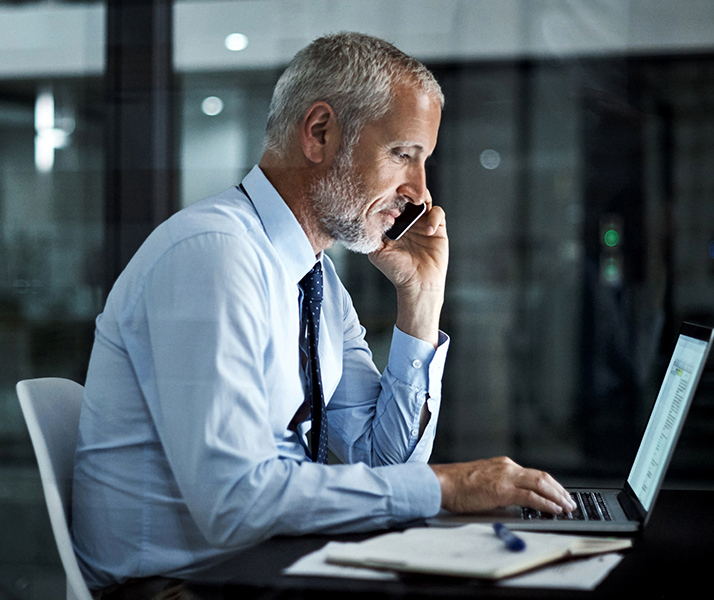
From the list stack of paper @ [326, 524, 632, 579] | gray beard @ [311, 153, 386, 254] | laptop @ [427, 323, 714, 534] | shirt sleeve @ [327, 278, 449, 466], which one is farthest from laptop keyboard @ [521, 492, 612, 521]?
gray beard @ [311, 153, 386, 254]

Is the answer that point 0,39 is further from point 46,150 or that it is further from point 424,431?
point 424,431

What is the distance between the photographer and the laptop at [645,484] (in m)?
0.90

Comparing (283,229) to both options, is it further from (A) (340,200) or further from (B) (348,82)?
(B) (348,82)

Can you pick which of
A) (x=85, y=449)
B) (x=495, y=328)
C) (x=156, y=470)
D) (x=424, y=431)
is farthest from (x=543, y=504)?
(x=495, y=328)

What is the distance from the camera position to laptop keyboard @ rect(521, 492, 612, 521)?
0.94 m

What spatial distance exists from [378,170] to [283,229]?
0.23 meters

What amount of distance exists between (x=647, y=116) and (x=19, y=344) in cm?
236

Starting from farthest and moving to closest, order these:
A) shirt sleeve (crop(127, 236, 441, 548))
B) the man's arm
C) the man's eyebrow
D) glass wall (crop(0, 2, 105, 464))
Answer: glass wall (crop(0, 2, 105, 464)) < the man's eyebrow < the man's arm < shirt sleeve (crop(127, 236, 441, 548))

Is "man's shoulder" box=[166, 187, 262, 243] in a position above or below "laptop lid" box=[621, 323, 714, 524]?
above

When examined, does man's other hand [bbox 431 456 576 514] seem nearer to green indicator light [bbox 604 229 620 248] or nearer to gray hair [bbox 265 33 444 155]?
gray hair [bbox 265 33 444 155]

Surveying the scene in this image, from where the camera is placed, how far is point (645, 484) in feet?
3.19

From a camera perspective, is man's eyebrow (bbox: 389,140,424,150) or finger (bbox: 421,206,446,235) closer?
man's eyebrow (bbox: 389,140,424,150)

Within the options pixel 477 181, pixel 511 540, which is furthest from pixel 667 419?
pixel 477 181

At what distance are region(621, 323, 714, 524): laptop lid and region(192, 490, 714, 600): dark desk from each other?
0.19 feet
